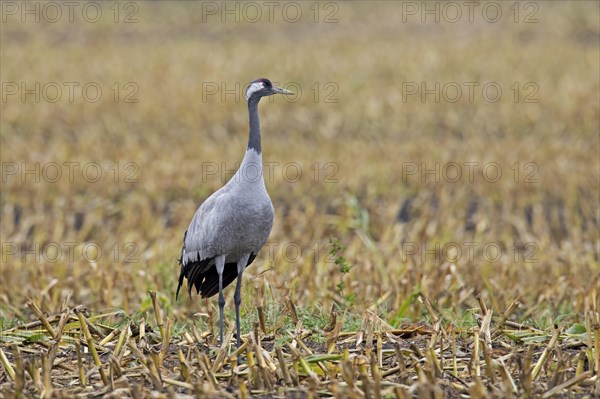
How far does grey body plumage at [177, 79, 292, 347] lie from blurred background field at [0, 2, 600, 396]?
512mm

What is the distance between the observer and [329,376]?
15.8 feet

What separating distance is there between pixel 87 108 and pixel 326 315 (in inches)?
449

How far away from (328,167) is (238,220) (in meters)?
7.70

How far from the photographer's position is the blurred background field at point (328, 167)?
7.64m

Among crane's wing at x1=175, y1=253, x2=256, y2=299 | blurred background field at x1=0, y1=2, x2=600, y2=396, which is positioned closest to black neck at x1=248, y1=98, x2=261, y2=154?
crane's wing at x1=175, y1=253, x2=256, y2=299

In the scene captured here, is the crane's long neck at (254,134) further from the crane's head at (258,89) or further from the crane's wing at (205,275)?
the crane's wing at (205,275)

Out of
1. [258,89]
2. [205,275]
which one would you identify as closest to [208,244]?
[205,275]

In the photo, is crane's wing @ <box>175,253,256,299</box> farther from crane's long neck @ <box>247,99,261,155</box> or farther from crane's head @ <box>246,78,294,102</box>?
crane's head @ <box>246,78,294,102</box>

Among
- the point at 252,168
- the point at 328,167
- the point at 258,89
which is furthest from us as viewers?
the point at 328,167

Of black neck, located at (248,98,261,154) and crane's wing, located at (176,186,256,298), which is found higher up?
black neck, located at (248,98,261,154)

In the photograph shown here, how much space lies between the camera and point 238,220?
525cm

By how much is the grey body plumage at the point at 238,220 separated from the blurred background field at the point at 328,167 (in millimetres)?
512

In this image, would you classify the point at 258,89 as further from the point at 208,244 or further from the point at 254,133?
the point at 208,244

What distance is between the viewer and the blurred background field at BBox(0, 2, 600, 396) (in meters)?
7.64
